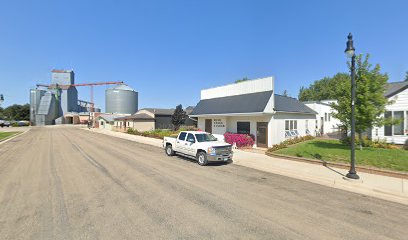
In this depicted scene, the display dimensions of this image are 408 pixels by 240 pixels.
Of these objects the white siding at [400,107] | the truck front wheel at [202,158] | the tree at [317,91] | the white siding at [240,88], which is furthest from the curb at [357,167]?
the tree at [317,91]

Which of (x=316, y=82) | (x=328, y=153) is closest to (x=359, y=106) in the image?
(x=328, y=153)

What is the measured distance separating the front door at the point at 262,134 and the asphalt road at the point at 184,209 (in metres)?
8.76

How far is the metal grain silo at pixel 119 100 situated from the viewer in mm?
94688

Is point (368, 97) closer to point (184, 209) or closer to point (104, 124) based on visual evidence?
point (184, 209)

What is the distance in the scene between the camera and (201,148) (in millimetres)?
11484

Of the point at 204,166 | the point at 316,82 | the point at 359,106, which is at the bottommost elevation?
the point at 204,166

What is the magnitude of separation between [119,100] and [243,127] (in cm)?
8755

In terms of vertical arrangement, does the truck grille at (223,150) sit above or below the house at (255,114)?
below

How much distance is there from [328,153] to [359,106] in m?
3.52

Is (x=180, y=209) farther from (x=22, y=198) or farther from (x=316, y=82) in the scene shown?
(x=316, y=82)

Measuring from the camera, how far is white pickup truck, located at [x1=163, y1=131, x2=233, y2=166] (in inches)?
440

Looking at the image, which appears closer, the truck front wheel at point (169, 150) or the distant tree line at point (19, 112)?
the truck front wheel at point (169, 150)

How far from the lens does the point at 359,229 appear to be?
4.60m

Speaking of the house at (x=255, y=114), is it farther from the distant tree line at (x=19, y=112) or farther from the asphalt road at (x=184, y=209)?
the distant tree line at (x=19, y=112)
